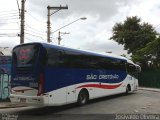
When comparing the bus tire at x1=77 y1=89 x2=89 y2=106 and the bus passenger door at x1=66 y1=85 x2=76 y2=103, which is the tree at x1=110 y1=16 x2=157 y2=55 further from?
the bus passenger door at x1=66 y1=85 x2=76 y2=103

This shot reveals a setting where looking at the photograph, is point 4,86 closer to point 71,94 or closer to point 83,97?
point 83,97

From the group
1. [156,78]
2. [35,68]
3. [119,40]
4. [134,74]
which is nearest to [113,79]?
[134,74]

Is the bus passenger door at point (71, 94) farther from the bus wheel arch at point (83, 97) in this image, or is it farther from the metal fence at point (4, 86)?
the metal fence at point (4, 86)

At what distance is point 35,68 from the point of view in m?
17.3

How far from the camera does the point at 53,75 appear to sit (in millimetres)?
17906

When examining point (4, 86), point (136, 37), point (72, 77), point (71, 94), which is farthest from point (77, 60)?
point (136, 37)

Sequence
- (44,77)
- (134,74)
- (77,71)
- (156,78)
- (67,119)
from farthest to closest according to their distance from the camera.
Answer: (156,78), (134,74), (77,71), (44,77), (67,119)

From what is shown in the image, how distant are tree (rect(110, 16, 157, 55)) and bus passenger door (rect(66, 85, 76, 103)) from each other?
38.2 metres

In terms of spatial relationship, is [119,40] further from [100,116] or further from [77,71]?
[100,116]

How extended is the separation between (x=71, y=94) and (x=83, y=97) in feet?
6.07

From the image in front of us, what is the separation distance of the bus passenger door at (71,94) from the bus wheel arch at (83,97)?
826 mm

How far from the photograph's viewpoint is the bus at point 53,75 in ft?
56.6

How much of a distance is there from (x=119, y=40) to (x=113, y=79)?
3385cm

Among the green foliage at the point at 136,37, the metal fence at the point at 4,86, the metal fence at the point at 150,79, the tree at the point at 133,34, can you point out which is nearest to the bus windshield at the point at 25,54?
the metal fence at the point at 4,86
